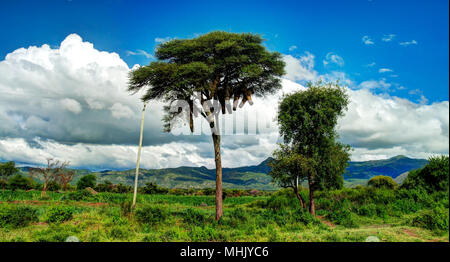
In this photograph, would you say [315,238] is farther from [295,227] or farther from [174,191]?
[174,191]

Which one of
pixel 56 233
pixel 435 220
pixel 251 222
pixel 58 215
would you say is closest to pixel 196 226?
pixel 251 222

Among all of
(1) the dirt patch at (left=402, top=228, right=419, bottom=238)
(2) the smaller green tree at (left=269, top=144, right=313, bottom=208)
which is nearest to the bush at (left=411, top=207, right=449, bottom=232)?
(1) the dirt patch at (left=402, top=228, right=419, bottom=238)

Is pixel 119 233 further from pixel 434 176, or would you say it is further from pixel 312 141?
pixel 434 176

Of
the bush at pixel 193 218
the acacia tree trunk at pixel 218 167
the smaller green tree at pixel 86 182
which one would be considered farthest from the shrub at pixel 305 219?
the smaller green tree at pixel 86 182

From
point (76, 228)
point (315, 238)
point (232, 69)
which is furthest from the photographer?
point (232, 69)

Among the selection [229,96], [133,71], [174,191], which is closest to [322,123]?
[229,96]

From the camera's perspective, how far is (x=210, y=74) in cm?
1808

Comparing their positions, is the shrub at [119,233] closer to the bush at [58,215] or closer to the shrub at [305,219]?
the bush at [58,215]

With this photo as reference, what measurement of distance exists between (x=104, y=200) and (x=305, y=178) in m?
29.6

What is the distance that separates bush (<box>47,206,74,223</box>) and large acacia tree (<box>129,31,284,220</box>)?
8994mm

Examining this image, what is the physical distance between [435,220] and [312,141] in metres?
8.89

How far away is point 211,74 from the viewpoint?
18.2 metres

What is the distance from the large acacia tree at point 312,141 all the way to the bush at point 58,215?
1387cm

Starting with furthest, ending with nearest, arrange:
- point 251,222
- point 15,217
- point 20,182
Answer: point 20,182 → point 251,222 → point 15,217
